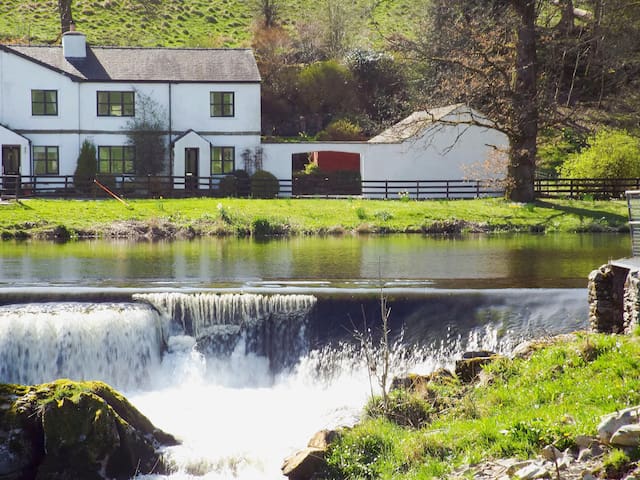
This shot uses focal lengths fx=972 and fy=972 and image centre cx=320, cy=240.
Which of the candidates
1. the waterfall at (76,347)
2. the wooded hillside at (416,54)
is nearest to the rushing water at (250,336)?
the waterfall at (76,347)

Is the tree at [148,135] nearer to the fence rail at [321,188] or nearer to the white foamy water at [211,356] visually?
the fence rail at [321,188]

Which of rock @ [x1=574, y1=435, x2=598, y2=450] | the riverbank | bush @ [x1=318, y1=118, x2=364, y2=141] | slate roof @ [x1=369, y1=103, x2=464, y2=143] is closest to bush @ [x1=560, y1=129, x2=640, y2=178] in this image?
the riverbank

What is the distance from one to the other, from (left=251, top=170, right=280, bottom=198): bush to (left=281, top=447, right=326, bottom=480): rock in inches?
1297

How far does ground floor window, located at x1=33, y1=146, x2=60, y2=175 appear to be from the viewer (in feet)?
152

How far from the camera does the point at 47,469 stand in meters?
11.2

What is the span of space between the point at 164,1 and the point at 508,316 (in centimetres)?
7363

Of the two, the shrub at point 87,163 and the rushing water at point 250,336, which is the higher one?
the shrub at point 87,163

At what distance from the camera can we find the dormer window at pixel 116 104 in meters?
47.0

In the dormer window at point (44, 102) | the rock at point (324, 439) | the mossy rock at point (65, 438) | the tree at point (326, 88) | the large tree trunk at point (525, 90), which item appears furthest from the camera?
the tree at point (326, 88)

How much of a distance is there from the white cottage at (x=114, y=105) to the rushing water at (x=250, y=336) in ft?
84.1

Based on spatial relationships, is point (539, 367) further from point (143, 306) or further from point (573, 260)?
point (573, 260)

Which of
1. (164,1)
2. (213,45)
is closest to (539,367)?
(213,45)

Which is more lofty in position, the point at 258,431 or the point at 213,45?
the point at 213,45

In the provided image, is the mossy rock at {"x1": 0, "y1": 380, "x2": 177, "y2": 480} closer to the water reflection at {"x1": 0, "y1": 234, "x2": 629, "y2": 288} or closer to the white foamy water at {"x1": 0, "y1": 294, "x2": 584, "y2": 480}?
the white foamy water at {"x1": 0, "y1": 294, "x2": 584, "y2": 480}
